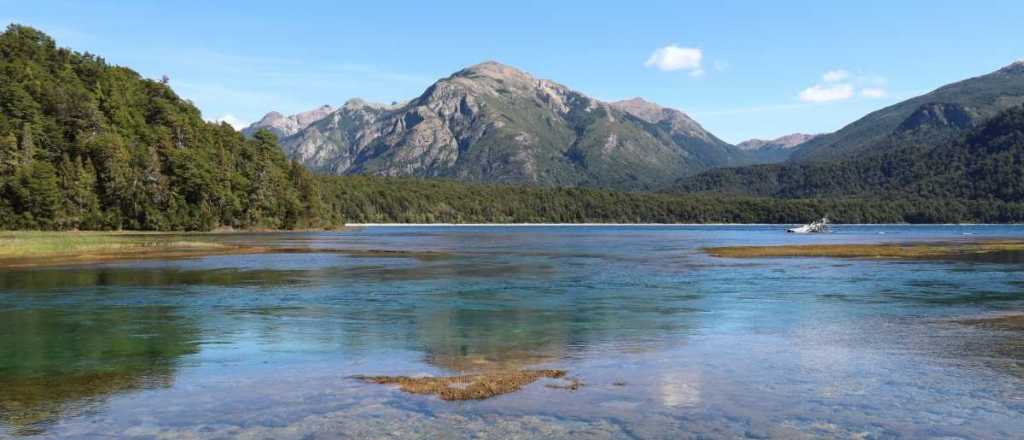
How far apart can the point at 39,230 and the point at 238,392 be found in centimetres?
14863

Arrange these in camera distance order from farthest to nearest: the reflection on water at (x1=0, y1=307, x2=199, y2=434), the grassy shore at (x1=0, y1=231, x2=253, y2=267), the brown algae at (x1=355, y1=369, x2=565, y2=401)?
the grassy shore at (x1=0, y1=231, x2=253, y2=267)
the brown algae at (x1=355, y1=369, x2=565, y2=401)
the reflection on water at (x1=0, y1=307, x2=199, y2=434)

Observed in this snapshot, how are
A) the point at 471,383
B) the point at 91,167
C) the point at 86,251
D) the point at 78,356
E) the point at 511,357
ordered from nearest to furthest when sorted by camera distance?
1. the point at 471,383
2. the point at 78,356
3. the point at 511,357
4. the point at 86,251
5. the point at 91,167

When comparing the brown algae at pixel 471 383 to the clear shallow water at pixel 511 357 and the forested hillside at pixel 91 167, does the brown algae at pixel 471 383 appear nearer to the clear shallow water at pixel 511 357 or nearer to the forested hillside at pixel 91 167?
the clear shallow water at pixel 511 357

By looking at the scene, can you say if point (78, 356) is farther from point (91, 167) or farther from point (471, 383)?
point (91, 167)

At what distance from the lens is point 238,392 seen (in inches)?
791

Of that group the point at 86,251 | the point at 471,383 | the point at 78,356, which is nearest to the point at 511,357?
the point at 471,383

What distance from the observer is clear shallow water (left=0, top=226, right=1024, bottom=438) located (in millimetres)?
17109

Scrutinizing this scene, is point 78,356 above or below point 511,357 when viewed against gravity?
above

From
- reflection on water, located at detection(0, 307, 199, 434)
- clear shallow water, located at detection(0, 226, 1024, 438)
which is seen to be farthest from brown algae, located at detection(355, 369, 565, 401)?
reflection on water, located at detection(0, 307, 199, 434)

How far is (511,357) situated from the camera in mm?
25625

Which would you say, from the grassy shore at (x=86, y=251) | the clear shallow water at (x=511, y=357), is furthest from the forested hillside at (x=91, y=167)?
the clear shallow water at (x=511, y=357)

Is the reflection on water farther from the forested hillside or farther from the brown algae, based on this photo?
the forested hillside

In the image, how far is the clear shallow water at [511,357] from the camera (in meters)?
17.1

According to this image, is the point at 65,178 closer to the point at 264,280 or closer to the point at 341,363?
the point at 264,280
